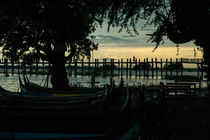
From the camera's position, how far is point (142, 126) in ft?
18.7

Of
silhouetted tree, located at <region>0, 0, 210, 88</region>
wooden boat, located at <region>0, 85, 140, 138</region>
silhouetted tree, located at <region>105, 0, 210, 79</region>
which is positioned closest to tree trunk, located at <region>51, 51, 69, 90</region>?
silhouetted tree, located at <region>0, 0, 210, 88</region>

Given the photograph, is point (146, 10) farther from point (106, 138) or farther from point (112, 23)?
point (106, 138)

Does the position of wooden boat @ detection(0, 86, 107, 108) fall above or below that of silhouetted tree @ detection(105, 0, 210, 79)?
below

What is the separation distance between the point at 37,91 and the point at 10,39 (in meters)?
8.50

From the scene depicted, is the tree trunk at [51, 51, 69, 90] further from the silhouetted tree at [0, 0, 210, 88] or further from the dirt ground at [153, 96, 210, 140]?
the dirt ground at [153, 96, 210, 140]

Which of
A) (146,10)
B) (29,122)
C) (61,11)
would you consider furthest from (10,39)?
(61,11)

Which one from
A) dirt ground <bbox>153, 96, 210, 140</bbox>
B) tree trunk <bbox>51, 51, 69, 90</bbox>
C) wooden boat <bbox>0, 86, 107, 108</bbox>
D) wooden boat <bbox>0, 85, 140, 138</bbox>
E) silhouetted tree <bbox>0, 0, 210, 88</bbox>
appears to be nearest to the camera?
silhouetted tree <bbox>0, 0, 210, 88</bbox>

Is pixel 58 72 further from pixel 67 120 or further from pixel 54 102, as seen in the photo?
pixel 67 120

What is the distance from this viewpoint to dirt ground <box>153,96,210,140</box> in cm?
762

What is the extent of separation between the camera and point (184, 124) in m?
9.01

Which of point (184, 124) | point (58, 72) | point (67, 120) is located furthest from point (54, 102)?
point (58, 72)

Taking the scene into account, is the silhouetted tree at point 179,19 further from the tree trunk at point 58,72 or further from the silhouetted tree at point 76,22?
the tree trunk at point 58,72

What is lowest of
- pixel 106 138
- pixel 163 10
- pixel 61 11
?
pixel 106 138

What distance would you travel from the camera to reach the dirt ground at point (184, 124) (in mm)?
7620
